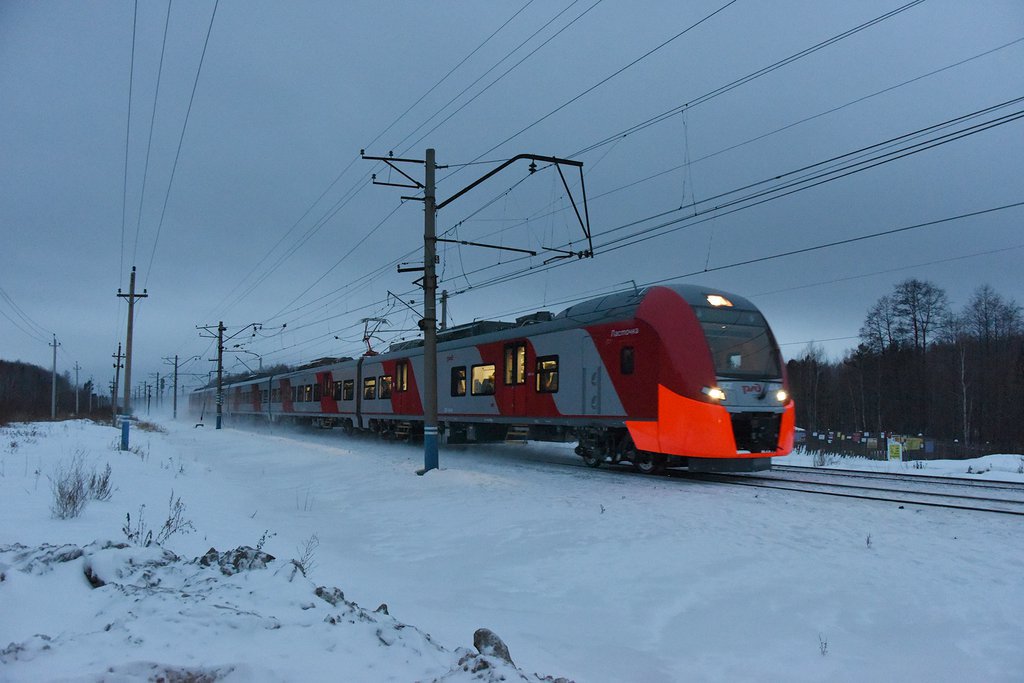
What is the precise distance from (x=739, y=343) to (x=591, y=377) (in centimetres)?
303

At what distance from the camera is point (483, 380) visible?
55.5ft

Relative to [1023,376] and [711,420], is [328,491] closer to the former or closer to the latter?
[711,420]

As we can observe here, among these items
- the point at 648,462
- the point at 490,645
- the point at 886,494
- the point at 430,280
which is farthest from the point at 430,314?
the point at 490,645

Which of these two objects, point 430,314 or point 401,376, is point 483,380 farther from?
point 401,376

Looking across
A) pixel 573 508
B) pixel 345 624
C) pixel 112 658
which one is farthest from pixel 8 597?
pixel 573 508

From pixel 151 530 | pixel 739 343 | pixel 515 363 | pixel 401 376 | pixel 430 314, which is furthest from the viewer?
pixel 401 376

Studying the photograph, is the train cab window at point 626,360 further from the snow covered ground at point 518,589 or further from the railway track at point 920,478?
the railway track at point 920,478

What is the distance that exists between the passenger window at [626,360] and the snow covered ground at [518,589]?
9.53 feet

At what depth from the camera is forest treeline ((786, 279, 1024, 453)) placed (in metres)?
40.2

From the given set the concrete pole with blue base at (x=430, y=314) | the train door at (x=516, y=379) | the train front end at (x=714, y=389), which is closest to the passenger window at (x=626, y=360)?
the train front end at (x=714, y=389)

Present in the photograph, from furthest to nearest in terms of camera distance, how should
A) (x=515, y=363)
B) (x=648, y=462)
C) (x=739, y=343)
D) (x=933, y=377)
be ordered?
(x=933, y=377)
(x=515, y=363)
(x=648, y=462)
(x=739, y=343)

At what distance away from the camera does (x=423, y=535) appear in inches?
303

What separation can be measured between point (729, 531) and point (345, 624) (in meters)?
4.80

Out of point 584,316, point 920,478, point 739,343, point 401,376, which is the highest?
point 584,316
